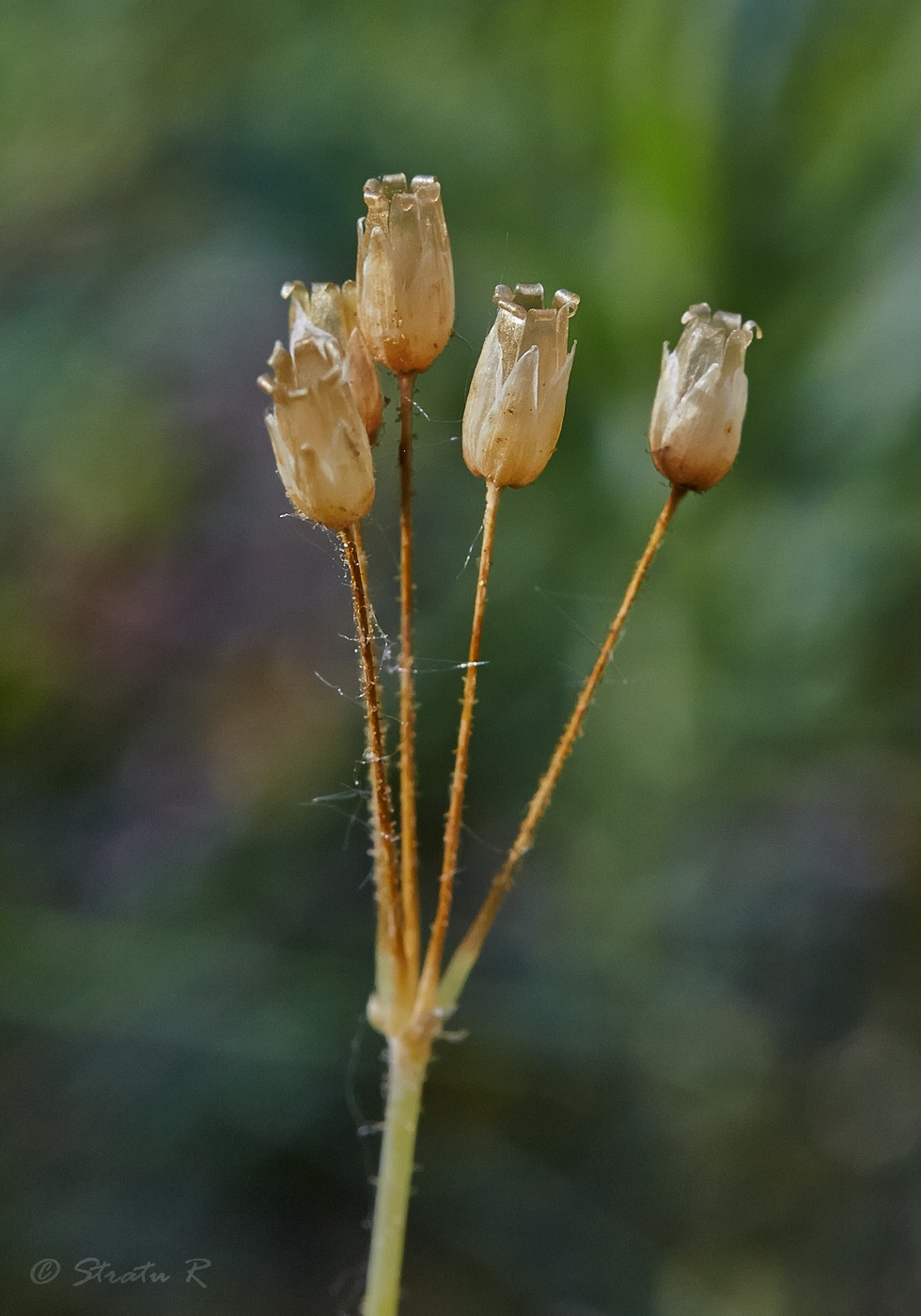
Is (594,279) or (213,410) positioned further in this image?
(213,410)

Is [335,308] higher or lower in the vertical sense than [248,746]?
higher

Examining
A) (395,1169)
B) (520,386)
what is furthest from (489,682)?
(520,386)

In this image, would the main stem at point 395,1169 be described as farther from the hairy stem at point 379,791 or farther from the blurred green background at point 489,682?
the blurred green background at point 489,682

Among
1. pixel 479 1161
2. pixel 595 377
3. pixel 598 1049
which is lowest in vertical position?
pixel 479 1161

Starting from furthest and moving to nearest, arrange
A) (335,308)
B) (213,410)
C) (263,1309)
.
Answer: (213,410) < (263,1309) < (335,308)

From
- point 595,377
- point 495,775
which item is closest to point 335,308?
point 595,377

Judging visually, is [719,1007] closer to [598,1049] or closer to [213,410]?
[598,1049]
